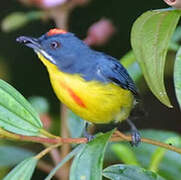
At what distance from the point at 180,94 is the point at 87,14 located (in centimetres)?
229

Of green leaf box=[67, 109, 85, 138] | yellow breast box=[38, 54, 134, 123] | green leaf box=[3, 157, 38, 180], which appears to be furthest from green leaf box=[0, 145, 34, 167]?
green leaf box=[3, 157, 38, 180]

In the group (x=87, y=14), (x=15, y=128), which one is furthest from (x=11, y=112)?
(x=87, y=14)

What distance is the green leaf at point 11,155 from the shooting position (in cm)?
240

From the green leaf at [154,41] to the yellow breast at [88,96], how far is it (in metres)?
0.51

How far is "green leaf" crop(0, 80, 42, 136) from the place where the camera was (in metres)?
1.39

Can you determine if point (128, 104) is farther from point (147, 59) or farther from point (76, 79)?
point (147, 59)

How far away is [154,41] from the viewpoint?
1.28 meters

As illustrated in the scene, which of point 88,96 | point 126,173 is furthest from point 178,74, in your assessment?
point 88,96

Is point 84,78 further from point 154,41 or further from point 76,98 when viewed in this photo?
point 154,41

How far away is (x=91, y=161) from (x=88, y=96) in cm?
45

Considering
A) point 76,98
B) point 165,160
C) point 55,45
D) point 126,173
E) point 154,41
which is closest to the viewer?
point 154,41

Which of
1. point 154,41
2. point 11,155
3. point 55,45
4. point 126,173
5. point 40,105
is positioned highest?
point 154,41

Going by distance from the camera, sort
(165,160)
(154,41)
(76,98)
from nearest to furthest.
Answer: (154,41) < (76,98) < (165,160)

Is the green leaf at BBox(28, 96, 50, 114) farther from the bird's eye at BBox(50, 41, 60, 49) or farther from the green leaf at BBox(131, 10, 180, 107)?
the green leaf at BBox(131, 10, 180, 107)
